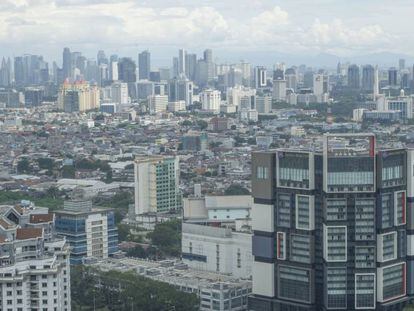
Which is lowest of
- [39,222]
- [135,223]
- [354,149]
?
[135,223]

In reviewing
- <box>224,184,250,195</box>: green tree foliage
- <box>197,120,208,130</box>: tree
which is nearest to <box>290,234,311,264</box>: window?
<box>224,184,250,195</box>: green tree foliage

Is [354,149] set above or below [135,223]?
above

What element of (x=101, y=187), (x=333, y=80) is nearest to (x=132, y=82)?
(x=333, y=80)

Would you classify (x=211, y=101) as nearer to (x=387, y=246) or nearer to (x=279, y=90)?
(x=279, y=90)

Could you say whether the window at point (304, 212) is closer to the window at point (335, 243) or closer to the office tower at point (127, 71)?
the window at point (335, 243)

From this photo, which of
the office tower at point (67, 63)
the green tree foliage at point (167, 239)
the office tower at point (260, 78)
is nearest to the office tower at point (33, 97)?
the office tower at point (260, 78)

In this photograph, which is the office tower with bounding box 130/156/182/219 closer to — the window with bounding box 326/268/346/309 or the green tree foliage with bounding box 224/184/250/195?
the green tree foliage with bounding box 224/184/250/195

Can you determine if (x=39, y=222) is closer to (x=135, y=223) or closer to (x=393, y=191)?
(x=393, y=191)
